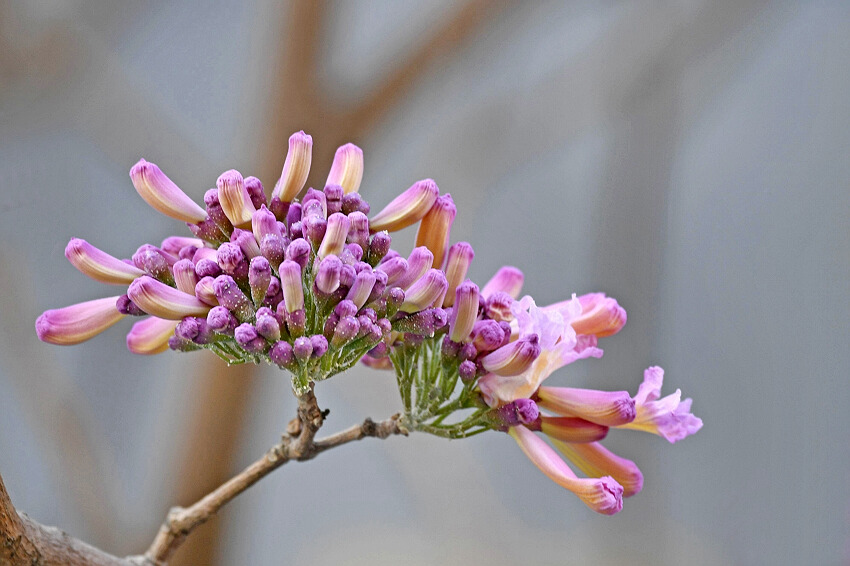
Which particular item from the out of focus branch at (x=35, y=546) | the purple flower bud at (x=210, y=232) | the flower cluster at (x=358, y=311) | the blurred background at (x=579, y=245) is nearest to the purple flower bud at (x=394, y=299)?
the flower cluster at (x=358, y=311)

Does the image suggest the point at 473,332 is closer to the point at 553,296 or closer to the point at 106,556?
the point at 106,556

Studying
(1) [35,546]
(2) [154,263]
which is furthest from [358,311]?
(1) [35,546]

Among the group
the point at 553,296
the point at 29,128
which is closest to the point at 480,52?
the point at 553,296

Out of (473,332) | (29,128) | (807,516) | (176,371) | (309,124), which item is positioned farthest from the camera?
(807,516)

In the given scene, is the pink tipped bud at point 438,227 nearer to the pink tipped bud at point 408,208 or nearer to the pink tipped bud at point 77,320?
the pink tipped bud at point 408,208

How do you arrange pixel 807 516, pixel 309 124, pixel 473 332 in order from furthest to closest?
1. pixel 807 516
2. pixel 309 124
3. pixel 473 332

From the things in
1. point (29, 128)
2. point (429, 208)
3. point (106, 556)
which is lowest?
point (106, 556)
